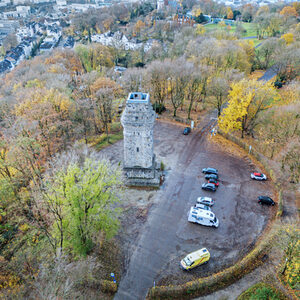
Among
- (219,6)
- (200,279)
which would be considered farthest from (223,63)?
(219,6)

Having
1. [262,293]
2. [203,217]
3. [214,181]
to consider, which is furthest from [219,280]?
[214,181]

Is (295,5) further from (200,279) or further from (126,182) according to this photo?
(200,279)

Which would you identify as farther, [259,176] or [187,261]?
[259,176]

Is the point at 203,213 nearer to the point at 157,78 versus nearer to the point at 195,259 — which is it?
the point at 195,259

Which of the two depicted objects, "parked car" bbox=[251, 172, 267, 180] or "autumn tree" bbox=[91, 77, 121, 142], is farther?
"autumn tree" bbox=[91, 77, 121, 142]

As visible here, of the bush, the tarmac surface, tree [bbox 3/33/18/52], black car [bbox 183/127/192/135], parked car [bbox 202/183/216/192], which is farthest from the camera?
tree [bbox 3/33/18/52]

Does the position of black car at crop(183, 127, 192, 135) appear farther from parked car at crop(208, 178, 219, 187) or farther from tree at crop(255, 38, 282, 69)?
tree at crop(255, 38, 282, 69)

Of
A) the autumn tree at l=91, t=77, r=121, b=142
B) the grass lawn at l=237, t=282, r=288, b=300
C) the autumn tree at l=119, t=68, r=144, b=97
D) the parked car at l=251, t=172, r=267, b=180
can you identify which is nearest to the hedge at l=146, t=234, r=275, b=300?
the grass lawn at l=237, t=282, r=288, b=300
